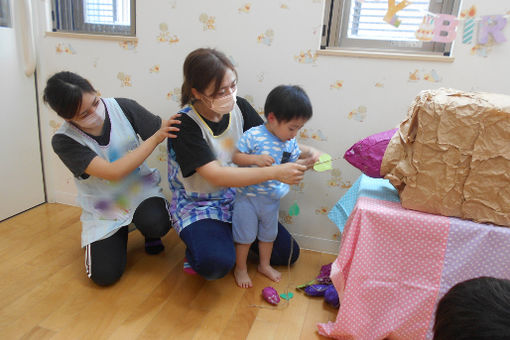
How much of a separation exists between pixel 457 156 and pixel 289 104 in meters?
0.57

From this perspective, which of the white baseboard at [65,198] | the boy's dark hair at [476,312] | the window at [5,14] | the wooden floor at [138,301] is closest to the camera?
the boy's dark hair at [476,312]

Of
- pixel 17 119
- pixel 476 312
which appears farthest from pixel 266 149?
pixel 17 119

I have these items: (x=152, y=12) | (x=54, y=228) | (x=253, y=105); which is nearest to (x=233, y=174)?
(x=253, y=105)

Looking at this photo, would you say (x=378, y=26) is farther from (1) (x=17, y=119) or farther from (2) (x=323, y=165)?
(1) (x=17, y=119)

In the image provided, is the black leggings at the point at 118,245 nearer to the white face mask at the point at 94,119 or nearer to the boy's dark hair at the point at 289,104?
the white face mask at the point at 94,119

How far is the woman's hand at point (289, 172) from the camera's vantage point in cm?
125

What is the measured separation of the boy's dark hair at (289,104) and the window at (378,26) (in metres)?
0.42

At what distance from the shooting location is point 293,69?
5.32 feet

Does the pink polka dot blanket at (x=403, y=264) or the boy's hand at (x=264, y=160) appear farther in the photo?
the boy's hand at (x=264, y=160)

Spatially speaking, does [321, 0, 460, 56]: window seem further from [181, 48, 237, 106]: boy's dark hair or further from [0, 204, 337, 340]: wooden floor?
[0, 204, 337, 340]: wooden floor

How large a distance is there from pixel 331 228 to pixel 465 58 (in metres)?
0.93

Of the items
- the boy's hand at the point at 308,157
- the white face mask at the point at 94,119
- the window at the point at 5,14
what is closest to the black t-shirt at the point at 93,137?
the white face mask at the point at 94,119

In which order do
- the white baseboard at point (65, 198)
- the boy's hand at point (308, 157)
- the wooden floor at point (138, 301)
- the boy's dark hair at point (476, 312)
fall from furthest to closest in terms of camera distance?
1. the white baseboard at point (65, 198)
2. the boy's hand at point (308, 157)
3. the wooden floor at point (138, 301)
4. the boy's dark hair at point (476, 312)

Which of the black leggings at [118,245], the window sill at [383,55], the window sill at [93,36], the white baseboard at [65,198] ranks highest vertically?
the window sill at [93,36]
